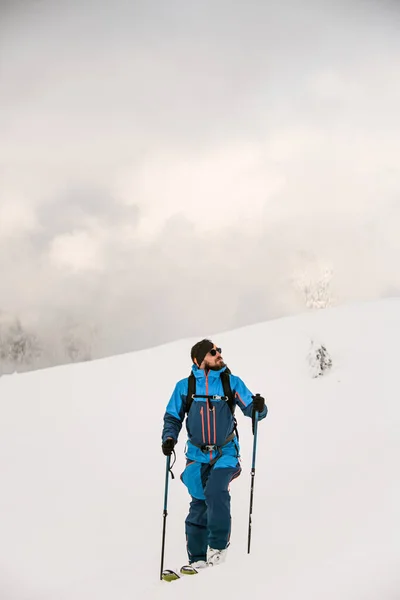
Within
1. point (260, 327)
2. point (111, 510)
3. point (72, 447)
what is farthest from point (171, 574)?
point (260, 327)

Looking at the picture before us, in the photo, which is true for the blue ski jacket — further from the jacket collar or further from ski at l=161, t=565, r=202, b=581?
ski at l=161, t=565, r=202, b=581

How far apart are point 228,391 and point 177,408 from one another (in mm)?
517

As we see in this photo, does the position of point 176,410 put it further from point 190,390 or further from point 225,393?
point 225,393

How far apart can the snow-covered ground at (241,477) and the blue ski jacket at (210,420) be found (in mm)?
940

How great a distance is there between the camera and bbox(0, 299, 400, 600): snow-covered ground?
443 cm

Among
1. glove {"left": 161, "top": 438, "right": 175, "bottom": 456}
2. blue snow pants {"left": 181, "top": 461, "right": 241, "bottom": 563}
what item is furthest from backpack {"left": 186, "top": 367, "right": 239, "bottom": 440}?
blue snow pants {"left": 181, "top": 461, "right": 241, "bottom": 563}

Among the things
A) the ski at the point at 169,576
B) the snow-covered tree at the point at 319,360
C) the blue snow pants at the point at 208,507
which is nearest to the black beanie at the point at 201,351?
the blue snow pants at the point at 208,507

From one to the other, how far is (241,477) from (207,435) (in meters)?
5.23

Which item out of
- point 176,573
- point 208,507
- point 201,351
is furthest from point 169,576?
point 201,351

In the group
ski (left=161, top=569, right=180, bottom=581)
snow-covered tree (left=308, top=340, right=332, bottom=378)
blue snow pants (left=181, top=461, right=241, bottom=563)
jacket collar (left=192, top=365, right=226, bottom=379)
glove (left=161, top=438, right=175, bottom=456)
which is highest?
snow-covered tree (left=308, top=340, right=332, bottom=378)

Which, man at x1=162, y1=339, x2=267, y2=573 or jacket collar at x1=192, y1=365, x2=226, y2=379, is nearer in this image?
man at x1=162, y1=339, x2=267, y2=573

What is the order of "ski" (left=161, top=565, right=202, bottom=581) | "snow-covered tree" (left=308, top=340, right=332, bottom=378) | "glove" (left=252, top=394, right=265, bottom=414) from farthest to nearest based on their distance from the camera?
"snow-covered tree" (left=308, top=340, right=332, bottom=378) < "glove" (left=252, top=394, right=265, bottom=414) < "ski" (left=161, top=565, right=202, bottom=581)

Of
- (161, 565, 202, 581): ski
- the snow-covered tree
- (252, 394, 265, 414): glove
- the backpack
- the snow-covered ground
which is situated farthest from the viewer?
the snow-covered tree

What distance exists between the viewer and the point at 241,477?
9.80m
